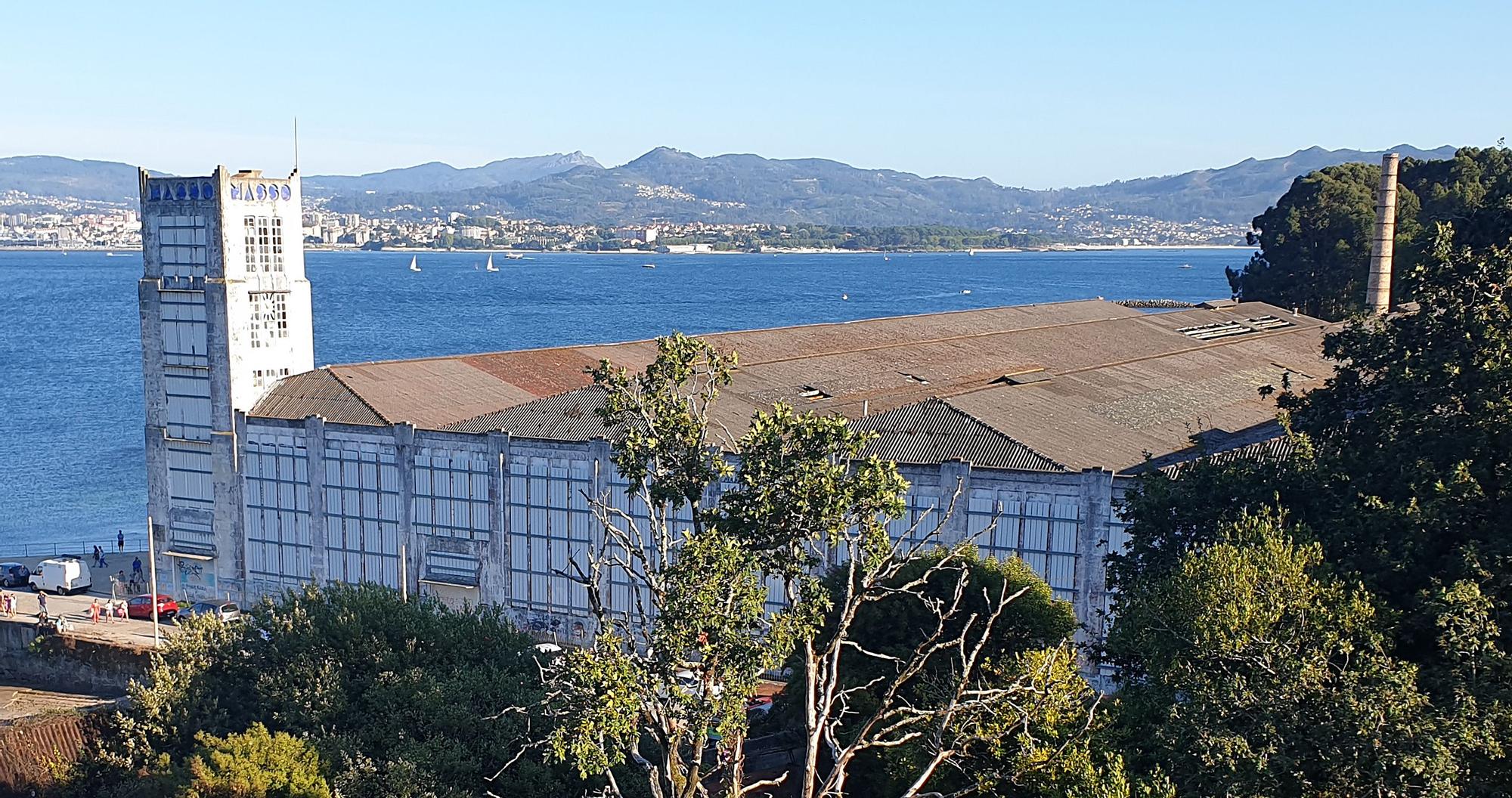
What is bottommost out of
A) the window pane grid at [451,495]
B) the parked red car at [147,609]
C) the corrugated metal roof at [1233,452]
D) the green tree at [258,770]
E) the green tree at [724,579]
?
the parked red car at [147,609]

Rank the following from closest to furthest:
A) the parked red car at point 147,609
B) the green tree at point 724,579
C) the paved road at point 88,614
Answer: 1. the green tree at point 724,579
2. the paved road at point 88,614
3. the parked red car at point 147,609

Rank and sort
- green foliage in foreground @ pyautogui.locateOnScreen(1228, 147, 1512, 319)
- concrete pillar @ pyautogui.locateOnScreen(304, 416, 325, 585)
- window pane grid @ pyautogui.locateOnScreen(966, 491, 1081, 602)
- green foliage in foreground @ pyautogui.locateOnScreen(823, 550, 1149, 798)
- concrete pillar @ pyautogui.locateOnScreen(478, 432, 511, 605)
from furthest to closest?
green foliage in foreground @ pyautogui.locateOnScreen(1228, 147, 1512, 319)
concrete pillar @ pyautogui.locateOnScreen(304, 416, 325, 585)
concrete pillar @ pyautogui.locateOnScreen(478, 432, 511, 605)
window pane grid @ pyautogui.locateOnScreen(966, 491, 1081, 602)
green foliage in foreground @ pyautogui.locateOnScreen(823, 550, 1149, 798)

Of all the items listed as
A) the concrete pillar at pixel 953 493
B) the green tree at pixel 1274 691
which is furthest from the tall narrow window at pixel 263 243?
the green tree at pixel 1274 691

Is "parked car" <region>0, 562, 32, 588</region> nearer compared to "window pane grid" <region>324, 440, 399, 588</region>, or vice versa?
"window pane grid" <region>324, 440, 399, 588</region>

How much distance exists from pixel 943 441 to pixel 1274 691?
20.1m

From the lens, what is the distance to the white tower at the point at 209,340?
46.0m

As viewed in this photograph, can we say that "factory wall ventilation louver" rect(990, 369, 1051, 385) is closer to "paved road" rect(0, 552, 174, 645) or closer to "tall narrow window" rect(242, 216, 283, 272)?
"tall narrow window" rect(242, 216, 283, 272)

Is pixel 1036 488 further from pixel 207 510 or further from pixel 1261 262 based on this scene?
pixel 1261 262

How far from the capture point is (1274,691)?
20.0 m

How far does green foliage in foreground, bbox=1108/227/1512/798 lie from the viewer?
19672mm

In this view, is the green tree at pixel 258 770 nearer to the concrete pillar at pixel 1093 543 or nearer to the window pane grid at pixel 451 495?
the window pane grid at pixel 451 495

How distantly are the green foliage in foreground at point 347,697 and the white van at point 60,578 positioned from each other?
48.2 feet

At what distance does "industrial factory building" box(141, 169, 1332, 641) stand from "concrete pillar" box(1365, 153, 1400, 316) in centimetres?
1628

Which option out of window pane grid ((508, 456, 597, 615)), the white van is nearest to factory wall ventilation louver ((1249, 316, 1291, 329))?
window pane grid ((508, 456, 597, 615))
